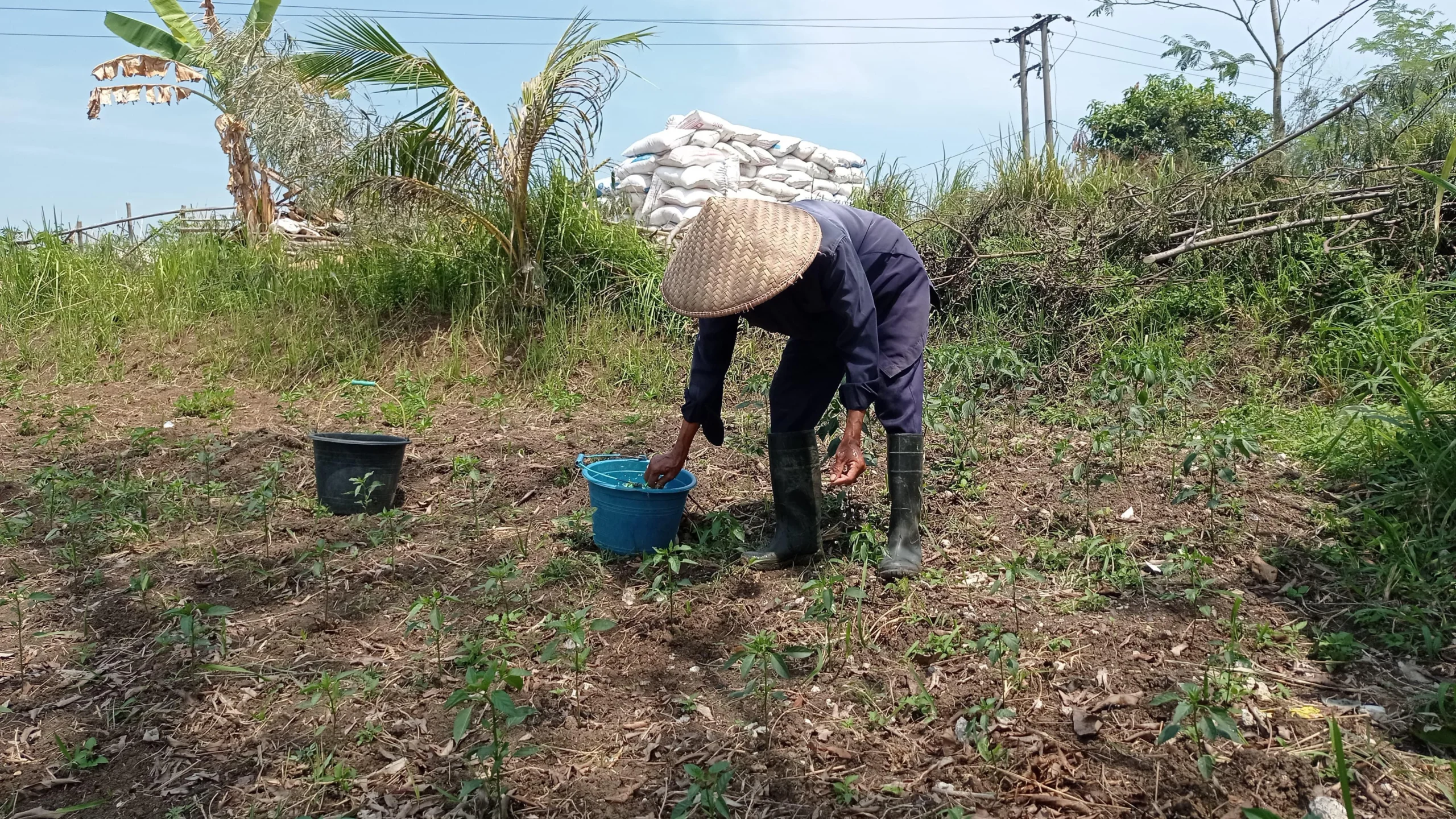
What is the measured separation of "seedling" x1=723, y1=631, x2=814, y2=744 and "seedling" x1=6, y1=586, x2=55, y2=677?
1.86 meters

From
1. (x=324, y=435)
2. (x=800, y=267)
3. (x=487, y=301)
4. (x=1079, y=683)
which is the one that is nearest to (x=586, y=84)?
(x=487, y=301)

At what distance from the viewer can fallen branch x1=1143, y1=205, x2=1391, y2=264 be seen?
542 cm

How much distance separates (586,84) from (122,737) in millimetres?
4929

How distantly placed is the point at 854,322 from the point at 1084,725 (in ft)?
3.98

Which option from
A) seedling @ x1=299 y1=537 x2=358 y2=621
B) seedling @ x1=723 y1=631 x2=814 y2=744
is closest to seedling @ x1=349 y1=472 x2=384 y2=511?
seedling @ x1=299 y1=537 x2=358 y2=621

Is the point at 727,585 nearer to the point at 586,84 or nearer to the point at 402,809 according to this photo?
the point at 402,809

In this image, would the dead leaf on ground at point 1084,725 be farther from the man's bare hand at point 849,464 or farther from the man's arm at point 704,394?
the man's arm at point 704,394

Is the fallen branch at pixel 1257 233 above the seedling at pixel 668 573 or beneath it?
above

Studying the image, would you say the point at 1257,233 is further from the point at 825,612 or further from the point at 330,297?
the point at 330,297

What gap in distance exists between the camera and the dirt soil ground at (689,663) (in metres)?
2.02

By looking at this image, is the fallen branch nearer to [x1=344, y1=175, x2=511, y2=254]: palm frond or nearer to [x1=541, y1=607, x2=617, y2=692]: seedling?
[x1=344, y1=175, x2=511, y2=254]: palm frond

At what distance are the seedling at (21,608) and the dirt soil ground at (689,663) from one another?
25mm

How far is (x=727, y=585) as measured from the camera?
3.02 m

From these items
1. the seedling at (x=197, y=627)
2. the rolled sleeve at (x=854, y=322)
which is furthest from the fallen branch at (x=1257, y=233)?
the seedling at (x=197, y=627)
